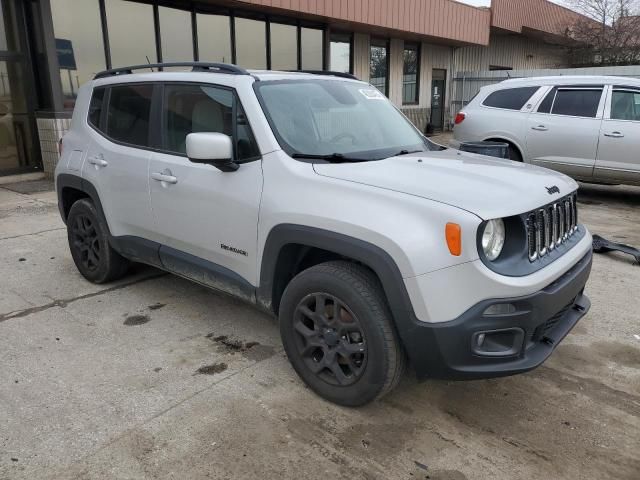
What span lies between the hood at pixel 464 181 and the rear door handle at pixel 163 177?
1.15 meters

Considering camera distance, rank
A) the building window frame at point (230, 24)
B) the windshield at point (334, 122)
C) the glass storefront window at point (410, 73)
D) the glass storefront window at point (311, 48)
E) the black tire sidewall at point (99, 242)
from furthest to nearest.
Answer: the glass storefront window at point (410, 73)
the glass storefront window at point (311, 48)
the building window frame at point (230, 24)
the black tire sidewall at point (99, 242)
the windshield at point (334, 122)

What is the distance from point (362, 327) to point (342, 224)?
524 millimetres

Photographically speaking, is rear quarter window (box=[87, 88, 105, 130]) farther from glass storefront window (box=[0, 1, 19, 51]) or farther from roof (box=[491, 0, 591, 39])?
roof (box=[491, 0, 591, 39])

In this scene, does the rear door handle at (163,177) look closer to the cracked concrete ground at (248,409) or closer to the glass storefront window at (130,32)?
the cracked concrete ground at (248,409)

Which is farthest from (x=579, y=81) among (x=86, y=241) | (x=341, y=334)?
(x=86, y=241)

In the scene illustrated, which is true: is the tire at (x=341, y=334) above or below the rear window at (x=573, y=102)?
below

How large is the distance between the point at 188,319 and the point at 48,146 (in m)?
7.30

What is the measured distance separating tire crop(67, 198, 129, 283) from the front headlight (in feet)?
10.3

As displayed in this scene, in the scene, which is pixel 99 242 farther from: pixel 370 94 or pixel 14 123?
pixel 14 123

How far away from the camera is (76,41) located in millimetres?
9875

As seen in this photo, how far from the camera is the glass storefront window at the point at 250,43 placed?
12508mm

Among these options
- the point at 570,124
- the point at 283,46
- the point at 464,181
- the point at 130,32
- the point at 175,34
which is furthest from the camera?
the point at 283,46

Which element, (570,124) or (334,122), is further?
(570,124)

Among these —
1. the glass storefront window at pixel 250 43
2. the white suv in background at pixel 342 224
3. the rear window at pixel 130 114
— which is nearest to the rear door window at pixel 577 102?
the white suv in background at pixel 342 224
